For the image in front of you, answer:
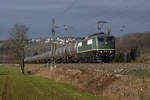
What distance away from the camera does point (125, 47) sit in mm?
77750

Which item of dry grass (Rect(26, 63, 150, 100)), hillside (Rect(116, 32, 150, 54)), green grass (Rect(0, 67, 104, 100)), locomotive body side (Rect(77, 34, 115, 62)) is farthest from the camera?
hillside (Rect(116, 32, 150, 54))

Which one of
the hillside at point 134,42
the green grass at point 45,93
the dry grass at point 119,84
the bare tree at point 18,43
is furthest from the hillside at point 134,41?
the dry grass at point 119,84

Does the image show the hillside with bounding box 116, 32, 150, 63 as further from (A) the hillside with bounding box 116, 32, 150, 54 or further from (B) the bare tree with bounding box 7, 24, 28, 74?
(B) the bare tree with bounding box 7, 24, 28, 74

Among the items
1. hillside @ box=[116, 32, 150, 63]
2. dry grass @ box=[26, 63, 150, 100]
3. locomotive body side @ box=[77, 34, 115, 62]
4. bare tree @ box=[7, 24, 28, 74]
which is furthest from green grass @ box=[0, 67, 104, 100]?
hillside @ box=[116, 32, 150, 63]

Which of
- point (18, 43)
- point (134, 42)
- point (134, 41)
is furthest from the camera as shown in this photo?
point (134, 41)

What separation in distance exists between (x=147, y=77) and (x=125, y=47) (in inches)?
2450

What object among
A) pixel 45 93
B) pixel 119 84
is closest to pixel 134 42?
pixel 45 93

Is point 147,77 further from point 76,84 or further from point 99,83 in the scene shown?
point 76,84

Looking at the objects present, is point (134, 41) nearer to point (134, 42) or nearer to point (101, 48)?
point (134, 42)

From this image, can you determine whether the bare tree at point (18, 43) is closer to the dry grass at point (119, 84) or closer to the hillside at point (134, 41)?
the hillside at point (134, 41)

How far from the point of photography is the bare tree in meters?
65.5

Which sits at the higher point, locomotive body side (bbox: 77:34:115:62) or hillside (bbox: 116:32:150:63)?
hillside (bbox: 116:32:150:63)

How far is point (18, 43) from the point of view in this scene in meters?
66.3

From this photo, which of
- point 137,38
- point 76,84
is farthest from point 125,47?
point 76,84
